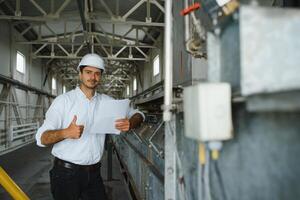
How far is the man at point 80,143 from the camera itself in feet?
6.70

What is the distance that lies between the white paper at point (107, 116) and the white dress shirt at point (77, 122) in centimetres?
6

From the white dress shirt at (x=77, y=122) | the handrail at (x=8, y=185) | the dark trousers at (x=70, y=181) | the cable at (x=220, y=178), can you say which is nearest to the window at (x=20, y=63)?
the white dress shirt at (x=77, y=122)

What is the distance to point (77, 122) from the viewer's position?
2131 mm

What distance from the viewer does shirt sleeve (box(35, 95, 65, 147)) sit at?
1.93m

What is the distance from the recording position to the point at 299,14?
23.9 inches

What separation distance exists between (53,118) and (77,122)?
8.3 inches

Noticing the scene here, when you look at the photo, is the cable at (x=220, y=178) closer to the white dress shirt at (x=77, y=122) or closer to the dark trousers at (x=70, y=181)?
the white dress shirt at (x=77, y=122)

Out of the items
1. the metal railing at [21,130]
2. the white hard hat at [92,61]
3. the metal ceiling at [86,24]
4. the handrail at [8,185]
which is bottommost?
the metal railing at [21,130]

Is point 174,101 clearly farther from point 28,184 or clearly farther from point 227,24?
point 28,184

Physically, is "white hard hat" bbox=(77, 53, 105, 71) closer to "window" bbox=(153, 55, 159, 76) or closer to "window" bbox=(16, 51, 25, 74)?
"window" bbox=(153, 55, 159, 76)

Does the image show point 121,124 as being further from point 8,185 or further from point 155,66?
point 155,66

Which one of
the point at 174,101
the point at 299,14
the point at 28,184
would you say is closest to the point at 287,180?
the point at 299,14

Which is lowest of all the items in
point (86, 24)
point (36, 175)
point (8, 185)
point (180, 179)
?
point (36, 175)

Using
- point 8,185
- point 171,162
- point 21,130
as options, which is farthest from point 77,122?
point 21,130
